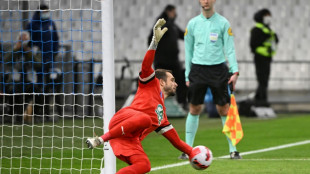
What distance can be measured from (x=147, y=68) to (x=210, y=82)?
2.83 meters

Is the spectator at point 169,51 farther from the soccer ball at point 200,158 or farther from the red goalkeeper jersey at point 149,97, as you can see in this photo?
the red goalkeeper jersey at point 149,97

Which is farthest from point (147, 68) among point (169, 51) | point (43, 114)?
point (169, 51)

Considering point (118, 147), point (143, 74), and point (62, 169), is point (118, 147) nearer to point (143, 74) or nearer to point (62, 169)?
point (143, 74)

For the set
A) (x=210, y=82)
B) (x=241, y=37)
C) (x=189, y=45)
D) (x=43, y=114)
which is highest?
(x=189, y=45)

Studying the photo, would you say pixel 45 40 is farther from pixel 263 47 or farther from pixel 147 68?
pixel 147 68

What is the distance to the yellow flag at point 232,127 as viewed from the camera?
920 centimetres

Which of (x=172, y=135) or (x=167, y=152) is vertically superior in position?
(x=172, y=135)

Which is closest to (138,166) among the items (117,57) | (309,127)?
(309,127)

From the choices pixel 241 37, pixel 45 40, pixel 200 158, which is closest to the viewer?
pixel 200 158

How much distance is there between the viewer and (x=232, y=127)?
30.5 feet

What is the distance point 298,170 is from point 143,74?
7.47 ft

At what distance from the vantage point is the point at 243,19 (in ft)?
66.2

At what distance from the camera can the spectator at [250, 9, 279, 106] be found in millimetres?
17559

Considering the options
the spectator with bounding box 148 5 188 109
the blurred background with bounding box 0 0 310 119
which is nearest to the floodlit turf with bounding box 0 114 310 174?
the spectator with bounding box 148 5 188 109
